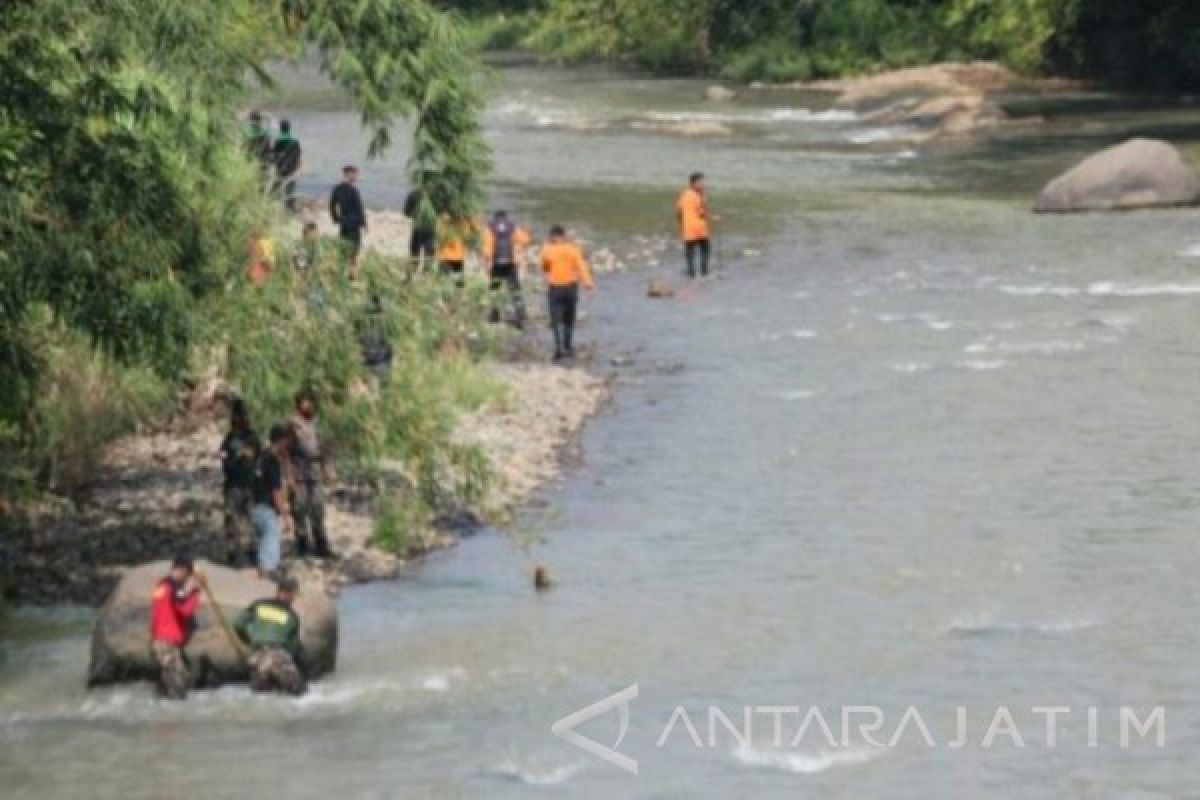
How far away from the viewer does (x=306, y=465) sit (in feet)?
78.5

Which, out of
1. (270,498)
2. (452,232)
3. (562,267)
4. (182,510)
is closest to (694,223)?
(562,267)

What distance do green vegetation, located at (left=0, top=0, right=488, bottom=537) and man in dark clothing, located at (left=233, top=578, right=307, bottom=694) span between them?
3.01 metres

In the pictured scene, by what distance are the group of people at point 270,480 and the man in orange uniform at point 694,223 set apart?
17.3 metres

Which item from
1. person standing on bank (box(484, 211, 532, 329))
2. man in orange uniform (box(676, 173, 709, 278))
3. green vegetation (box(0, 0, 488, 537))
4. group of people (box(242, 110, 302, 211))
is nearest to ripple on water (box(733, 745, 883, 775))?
green vegetation (box(0, 0, 488, 537))

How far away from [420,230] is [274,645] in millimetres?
10027

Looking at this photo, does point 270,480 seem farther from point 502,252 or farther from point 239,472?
point 502,252

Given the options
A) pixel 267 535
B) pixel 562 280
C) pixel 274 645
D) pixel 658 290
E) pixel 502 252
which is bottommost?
pixel 274 645

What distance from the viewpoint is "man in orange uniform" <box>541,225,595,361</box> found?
1356 inches

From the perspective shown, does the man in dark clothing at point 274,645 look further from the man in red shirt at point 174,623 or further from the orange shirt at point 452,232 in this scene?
the orange shirt at point 452,232

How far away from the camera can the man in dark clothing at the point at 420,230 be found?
26.4m

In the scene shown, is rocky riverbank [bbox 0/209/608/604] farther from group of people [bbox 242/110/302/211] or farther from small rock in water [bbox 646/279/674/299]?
small rock in water [bbox 646/279/674/299]

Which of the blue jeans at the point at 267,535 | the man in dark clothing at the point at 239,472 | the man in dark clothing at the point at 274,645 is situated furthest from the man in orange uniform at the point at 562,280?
the man in dark clothing at the point at 274,645

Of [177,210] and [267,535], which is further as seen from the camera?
[267,535]

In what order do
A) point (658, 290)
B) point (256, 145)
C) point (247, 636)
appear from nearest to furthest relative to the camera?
point (247, 636), point (256, 145), point (658, 290)
